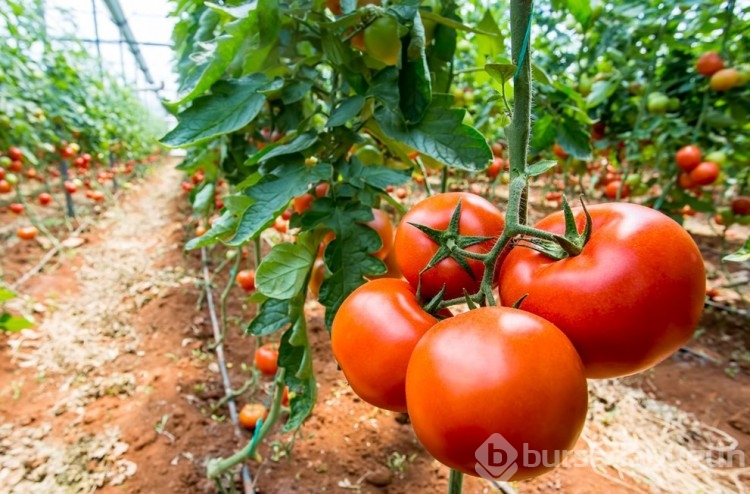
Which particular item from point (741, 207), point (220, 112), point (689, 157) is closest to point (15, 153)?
point (220, 112)

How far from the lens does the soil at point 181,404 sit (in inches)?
52.9

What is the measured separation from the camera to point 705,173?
1.90 metres

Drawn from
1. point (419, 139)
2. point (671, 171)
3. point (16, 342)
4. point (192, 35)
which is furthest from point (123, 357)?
point (671, 171)

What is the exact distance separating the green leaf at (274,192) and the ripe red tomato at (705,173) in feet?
6.63

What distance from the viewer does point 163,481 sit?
53.2 inches

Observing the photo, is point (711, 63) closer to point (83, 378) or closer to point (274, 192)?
point (274, 192)

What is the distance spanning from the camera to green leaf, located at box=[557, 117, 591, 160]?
0.75 meters

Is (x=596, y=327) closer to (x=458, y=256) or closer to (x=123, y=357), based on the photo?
(x=458, y=256)

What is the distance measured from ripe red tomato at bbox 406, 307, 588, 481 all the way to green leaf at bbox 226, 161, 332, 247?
0.30 meters

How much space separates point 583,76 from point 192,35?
6.26 feet

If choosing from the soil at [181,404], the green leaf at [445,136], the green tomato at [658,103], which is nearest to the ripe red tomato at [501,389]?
the green leaf at [445,136]

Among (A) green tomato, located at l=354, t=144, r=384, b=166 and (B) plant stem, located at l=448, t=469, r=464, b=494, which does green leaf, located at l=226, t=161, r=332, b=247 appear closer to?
(A) green tomato, located at l=354, t=144, r=384, b=166

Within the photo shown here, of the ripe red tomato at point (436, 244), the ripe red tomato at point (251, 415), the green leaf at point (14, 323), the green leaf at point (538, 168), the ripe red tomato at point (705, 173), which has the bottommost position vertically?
the ripe red tomato at point (251, 415)

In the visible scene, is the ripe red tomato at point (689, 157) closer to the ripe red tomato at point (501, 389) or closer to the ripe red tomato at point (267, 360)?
the ripe red tomato at point (267, 360)
